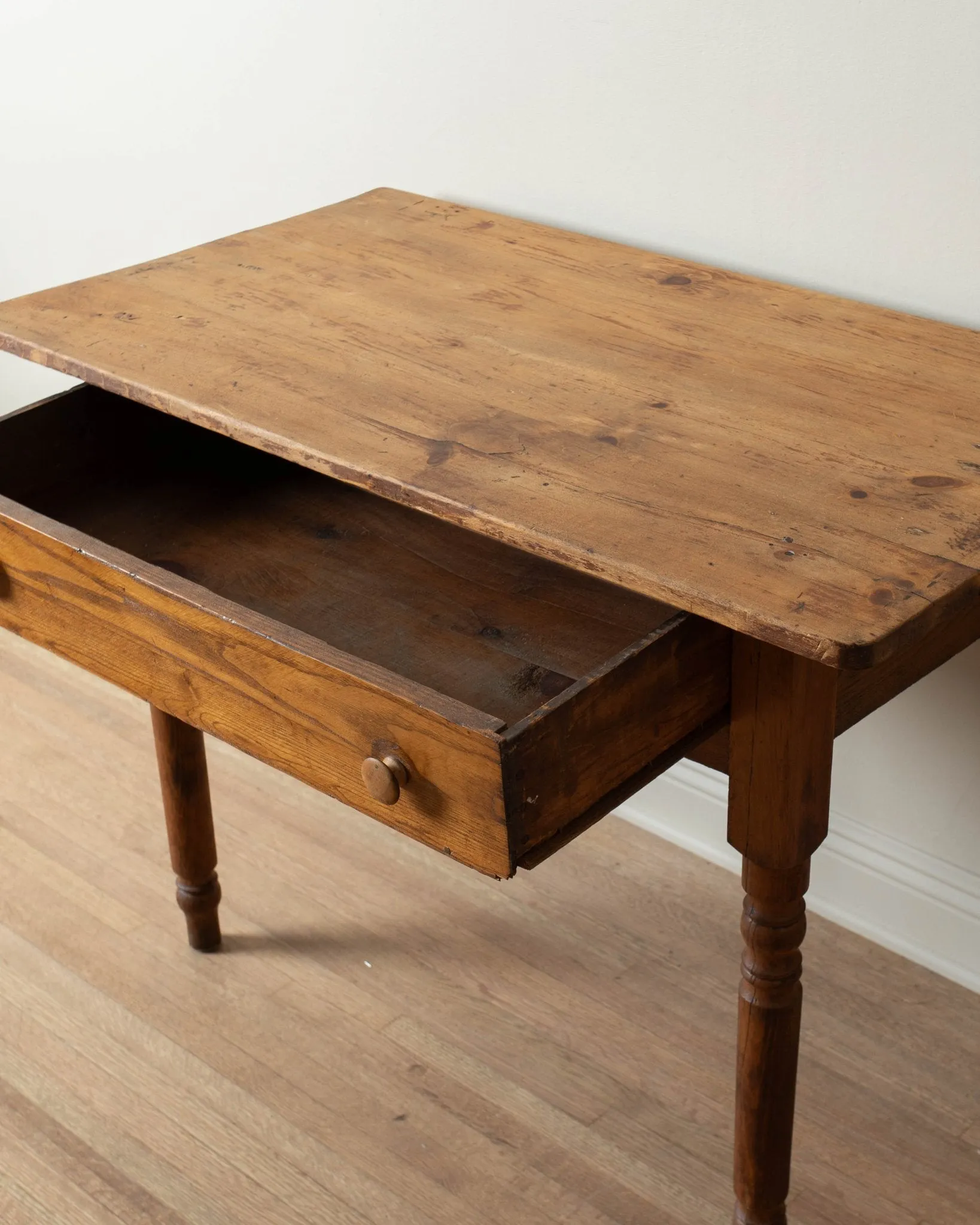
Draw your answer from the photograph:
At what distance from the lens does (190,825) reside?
5.28 ft

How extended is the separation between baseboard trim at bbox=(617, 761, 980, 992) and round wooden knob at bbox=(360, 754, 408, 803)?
0.81 metres

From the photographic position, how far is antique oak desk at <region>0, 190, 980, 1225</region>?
3.15ft

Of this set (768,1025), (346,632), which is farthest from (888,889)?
(346,632)

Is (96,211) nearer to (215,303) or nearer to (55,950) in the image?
(215,303)

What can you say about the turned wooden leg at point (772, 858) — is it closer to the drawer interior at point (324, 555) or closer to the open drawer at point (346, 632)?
the open drawer at point (346, 632)

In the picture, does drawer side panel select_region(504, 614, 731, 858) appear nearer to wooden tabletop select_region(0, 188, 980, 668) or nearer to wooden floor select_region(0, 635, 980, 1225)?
wooden tabletop select_region(0, 188, 980, 668)

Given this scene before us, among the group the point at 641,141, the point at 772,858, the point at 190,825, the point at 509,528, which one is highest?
the point at 641,141

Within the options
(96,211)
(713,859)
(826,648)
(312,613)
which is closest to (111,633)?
(312,613)

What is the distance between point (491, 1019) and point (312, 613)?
21.3 inches

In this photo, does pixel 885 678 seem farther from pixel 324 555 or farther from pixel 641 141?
pixel 641 141

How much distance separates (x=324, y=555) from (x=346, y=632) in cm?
14

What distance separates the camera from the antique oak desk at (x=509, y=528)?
3.15 ft

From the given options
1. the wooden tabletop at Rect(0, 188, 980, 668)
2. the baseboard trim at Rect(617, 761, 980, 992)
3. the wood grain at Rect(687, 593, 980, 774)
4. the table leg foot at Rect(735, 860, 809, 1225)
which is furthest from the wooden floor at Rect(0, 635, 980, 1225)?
the wooden tabletop at Rect(0, 188, 980, 668)

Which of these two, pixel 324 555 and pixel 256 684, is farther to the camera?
pixel 324 555
